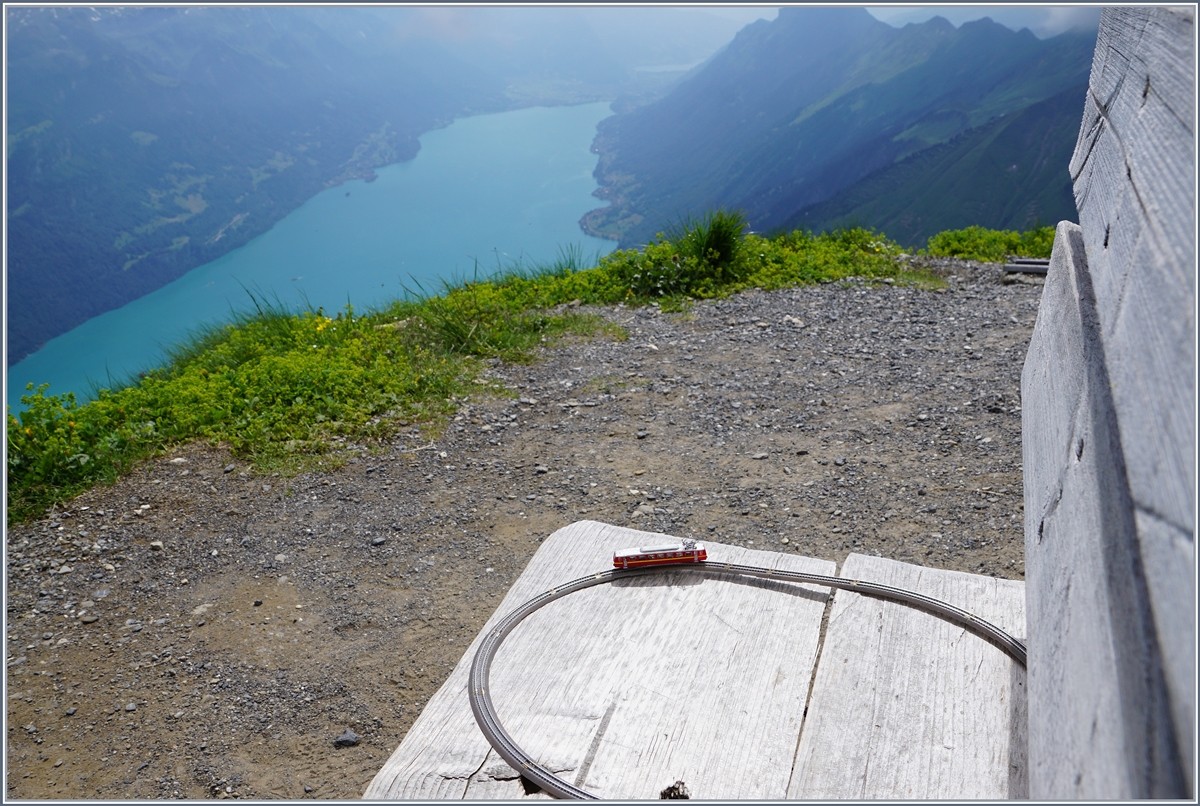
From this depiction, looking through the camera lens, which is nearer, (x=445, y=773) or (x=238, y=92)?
(x=445, y=773)

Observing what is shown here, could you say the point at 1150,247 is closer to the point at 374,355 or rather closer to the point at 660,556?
the point at 660,556

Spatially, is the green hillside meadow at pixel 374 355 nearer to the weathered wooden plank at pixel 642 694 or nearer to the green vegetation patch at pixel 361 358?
the green vegetation patch at pixel 361 358

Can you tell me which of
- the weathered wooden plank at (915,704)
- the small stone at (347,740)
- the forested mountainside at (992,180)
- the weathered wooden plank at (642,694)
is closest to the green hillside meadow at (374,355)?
the small stone at (347,740)

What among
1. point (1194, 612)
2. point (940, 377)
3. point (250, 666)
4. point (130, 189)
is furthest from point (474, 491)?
point (130, 189)

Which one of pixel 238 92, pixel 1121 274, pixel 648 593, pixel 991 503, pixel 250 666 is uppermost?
pixel 238 92

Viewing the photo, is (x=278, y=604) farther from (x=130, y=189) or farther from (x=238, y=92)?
(x=238, y=92)

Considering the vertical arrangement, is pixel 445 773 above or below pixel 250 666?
above

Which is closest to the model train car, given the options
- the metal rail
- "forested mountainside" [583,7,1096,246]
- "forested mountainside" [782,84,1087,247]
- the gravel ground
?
the metal rail
